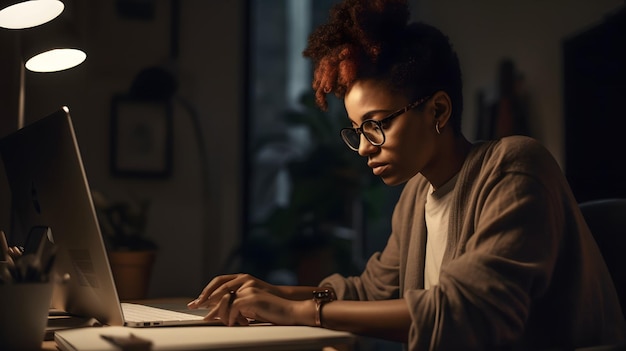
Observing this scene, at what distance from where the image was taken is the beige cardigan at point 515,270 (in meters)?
1.00

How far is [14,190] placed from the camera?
131 centimetres

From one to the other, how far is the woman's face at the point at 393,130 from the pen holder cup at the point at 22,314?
63 cm

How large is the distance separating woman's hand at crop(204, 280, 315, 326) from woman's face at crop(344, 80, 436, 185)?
0.35 m

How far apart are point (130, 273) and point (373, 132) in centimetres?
81

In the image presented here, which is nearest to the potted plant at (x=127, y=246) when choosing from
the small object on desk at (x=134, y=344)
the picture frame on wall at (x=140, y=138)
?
the picture frame on wall at (x=140, y=138)

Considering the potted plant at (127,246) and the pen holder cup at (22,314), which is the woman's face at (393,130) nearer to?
the pen holder cup at (22,314)

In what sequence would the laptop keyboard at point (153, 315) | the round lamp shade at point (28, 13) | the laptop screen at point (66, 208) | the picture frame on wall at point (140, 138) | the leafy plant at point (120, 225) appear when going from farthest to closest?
the picture frame on wall at point (140, 138) → the leafy plant at point (120, 225) → the round lamp shade at point (28, 13) → the laptop keyboard at point (153, 315) → the laptop screen at point (66, 208)

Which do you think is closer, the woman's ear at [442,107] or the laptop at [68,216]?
the laptop at [68,216]

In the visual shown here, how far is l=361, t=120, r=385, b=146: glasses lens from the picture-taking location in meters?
1.25

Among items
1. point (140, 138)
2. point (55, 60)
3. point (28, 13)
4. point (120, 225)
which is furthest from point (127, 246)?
point (28, 13)

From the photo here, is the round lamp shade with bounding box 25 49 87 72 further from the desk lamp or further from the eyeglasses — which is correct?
the eyeglasses

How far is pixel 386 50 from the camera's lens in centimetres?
124

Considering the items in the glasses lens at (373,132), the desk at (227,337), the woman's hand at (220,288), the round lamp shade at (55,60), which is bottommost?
the desk at (227,337)

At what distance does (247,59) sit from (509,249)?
A: 1.51 metres
